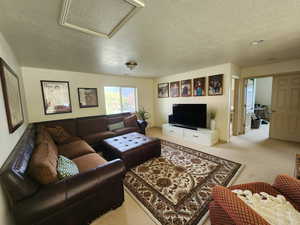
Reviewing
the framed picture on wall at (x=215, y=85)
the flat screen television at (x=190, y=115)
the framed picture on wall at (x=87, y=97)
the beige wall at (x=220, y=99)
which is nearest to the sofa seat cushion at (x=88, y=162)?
the framed picture on wall at (x=87, y=97)

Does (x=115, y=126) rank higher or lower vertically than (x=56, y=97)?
lower

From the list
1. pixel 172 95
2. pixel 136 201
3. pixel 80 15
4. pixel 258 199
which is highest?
pixel 80 15

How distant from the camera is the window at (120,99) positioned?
4.62 metres

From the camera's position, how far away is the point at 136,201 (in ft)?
5.70

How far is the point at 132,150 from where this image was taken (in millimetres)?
2480

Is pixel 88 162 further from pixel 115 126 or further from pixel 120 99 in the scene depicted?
pixel 120 99

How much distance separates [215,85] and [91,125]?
3.88 meters

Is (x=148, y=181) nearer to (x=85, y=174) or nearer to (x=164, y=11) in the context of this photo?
(x=85, y=174)

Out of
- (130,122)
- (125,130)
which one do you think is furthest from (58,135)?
(130,122)

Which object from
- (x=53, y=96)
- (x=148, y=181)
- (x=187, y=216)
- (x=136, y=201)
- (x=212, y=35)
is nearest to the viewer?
(x=187, y=216)

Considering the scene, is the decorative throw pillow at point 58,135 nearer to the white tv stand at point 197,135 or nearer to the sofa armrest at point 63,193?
the sofa armrest at point 63,193

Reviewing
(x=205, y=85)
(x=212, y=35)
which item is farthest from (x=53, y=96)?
(x=205, y=85)

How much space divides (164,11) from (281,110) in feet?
15.0

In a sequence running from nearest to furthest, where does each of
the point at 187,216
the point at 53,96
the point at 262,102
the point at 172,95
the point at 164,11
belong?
the point at 164,11 → the point at 187,216 → the point at 53,96 → the point at 172,95 → the point at 262,102
